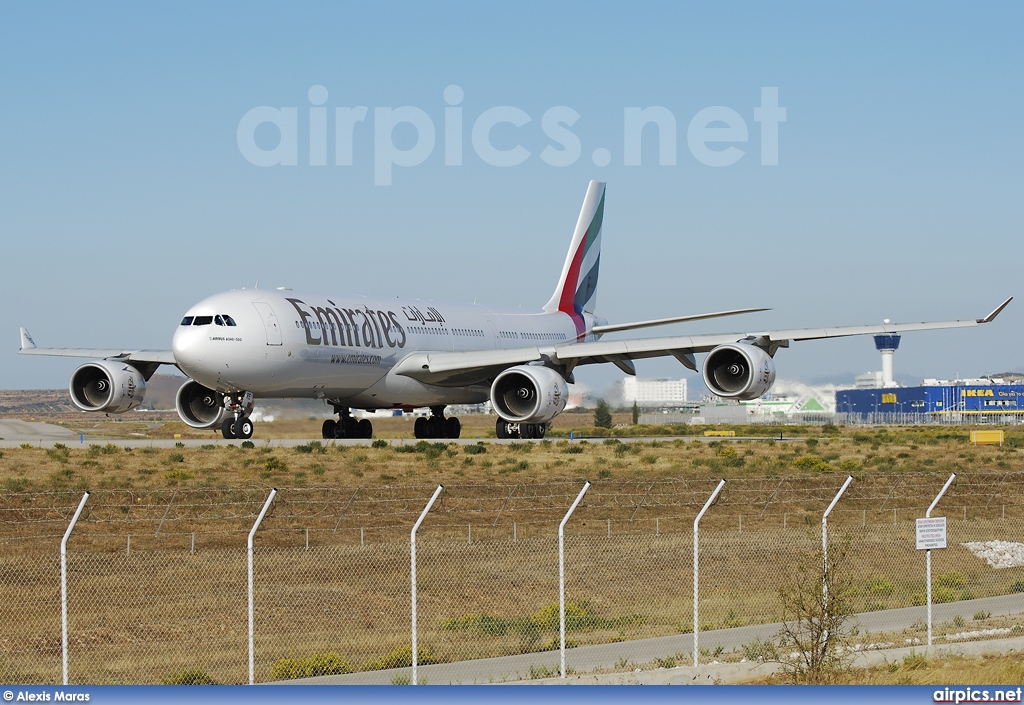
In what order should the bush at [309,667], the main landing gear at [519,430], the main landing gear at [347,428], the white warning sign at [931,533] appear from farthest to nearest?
the main landing gear at [347,428] → the main landing gear at [519,430] → the white warning sign at [931,533] → the bush at [309,667]

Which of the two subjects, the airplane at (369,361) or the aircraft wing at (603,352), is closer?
the airplane at (369,361)

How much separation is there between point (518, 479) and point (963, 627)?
13.6m

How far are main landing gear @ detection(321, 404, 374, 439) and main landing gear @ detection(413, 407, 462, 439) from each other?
8.76 feet

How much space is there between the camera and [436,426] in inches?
1686

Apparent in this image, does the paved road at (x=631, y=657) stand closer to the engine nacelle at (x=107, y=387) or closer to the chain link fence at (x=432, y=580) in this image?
the chain link fence at (x=432, y=580)

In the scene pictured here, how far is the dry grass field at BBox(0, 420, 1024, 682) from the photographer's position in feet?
52.0

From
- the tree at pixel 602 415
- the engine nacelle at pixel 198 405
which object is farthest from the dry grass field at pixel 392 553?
the tree at pixel 602 415

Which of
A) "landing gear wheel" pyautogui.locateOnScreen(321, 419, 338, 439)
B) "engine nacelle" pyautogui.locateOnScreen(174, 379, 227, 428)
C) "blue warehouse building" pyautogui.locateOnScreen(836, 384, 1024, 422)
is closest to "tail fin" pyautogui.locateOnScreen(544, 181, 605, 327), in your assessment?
"landing gear wheel" pyautogui.locateOnScreen(321, 419, 338, 439)

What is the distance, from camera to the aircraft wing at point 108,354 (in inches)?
1470

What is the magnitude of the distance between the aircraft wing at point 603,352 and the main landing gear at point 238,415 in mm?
5478

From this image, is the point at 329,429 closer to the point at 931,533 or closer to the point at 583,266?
the point at 583,266

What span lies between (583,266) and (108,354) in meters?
21.3

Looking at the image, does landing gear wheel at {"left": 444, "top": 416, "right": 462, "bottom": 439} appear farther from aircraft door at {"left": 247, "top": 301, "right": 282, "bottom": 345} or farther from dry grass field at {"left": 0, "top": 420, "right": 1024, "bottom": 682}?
aircraft door at {"left": 247, "top": 301, "right": 282, "bottom": 345}

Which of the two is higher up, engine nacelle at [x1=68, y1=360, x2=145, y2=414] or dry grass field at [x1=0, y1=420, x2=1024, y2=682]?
engine nacelle at [x1=68, y1=360, x2=145, y2=414]
